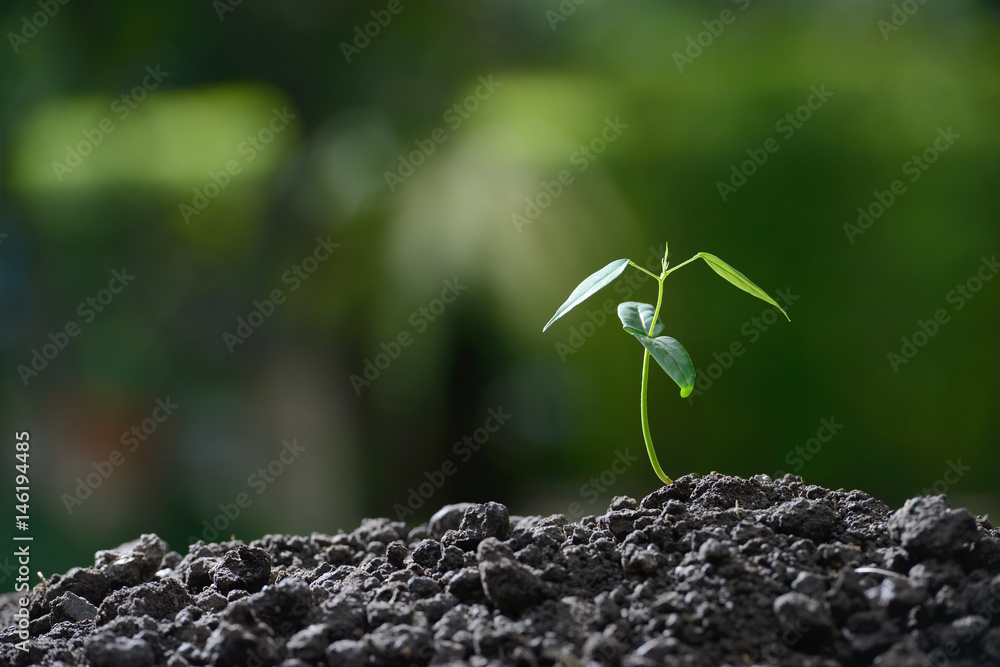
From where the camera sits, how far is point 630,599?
35.9 inches

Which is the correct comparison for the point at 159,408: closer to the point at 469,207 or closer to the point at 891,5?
the point at 469,207

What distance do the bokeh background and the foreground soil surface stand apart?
2070 mm

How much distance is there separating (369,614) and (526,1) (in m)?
3.16

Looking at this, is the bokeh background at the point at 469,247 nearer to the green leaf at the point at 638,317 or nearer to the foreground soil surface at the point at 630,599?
the green leaf at the point at 638,317

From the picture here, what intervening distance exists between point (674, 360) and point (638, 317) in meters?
0.11

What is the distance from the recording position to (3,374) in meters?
3.45

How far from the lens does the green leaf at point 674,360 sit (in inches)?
42.4

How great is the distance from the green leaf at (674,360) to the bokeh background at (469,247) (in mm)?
1994

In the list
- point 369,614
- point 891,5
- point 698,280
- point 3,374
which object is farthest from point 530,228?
point 369,614

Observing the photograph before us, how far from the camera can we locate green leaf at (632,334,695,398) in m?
1.08

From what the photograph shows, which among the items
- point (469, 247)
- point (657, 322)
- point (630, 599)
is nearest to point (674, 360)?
point (657, 322)

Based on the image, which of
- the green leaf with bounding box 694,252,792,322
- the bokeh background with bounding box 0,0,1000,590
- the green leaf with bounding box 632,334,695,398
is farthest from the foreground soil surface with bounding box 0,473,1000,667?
the bokeh background with bounding box 0,0,1000,590

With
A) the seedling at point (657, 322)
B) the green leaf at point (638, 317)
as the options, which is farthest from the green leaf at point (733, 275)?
the green leaf at point (638, 317)

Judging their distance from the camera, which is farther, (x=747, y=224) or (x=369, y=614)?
(x=747, y=224)
